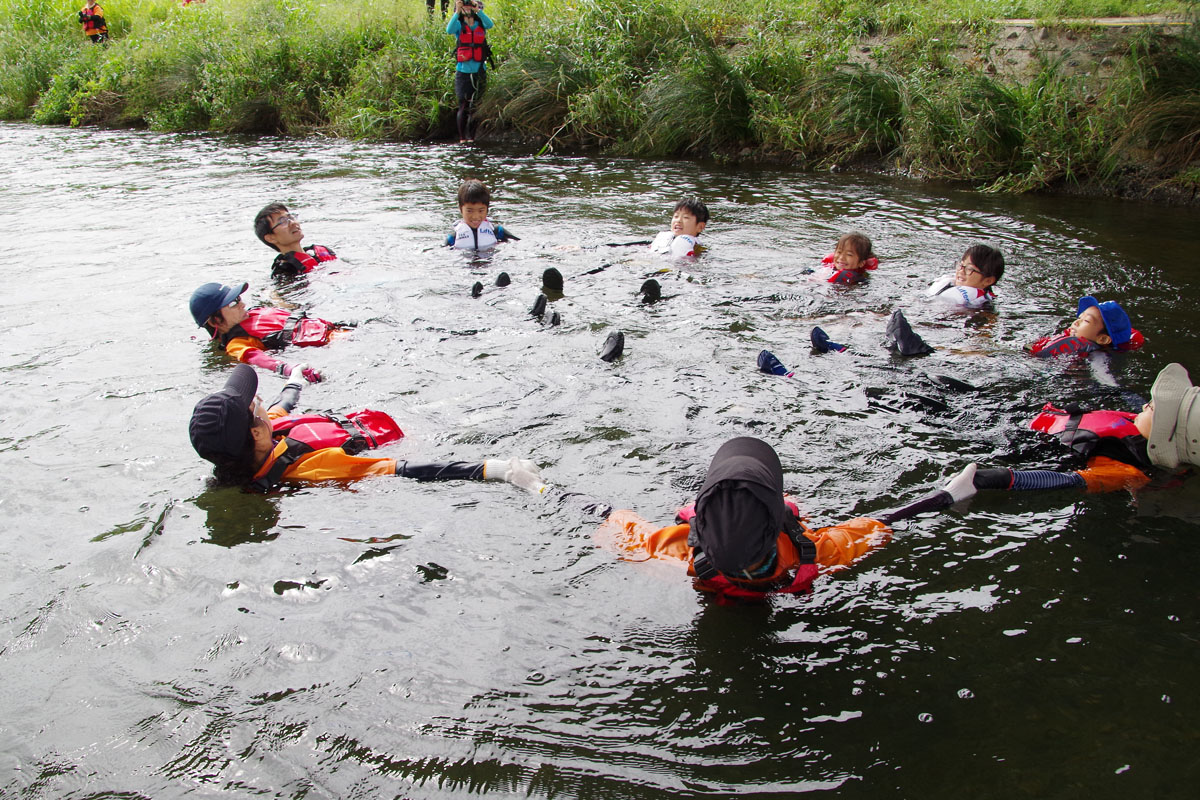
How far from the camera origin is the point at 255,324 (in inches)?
241

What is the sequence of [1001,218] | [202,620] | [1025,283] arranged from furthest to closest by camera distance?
[1001,218] < [1025,283] < [202,620]

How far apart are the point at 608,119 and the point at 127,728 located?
12.6 meters

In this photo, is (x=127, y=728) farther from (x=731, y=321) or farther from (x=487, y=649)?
(x=731, y=321)

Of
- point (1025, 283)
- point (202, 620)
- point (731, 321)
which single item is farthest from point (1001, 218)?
point (202, 620)

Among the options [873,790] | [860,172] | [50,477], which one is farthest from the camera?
[860,172]

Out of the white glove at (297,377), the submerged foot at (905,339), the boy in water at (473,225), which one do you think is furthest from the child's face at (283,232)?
the submerged foot at (905,339)

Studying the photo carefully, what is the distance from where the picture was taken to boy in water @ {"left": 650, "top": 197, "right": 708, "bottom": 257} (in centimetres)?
768

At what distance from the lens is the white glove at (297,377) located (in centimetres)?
514

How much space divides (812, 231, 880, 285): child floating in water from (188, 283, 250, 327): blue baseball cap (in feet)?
15.8

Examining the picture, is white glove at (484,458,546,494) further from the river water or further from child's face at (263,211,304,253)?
child's face at (263,211,304,253)

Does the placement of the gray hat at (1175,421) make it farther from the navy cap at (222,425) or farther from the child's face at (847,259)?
the navy cap at (222,425)

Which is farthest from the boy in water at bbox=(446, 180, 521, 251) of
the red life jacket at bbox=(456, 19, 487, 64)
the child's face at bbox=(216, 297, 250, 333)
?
the red life jacket at bbox=(456, 19, 487, 64)

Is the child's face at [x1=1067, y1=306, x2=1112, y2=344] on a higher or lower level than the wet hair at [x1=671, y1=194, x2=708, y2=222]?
lower

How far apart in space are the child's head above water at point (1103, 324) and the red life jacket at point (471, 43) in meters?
12.1
